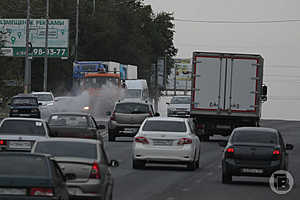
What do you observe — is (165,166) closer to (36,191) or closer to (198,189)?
(198,189)

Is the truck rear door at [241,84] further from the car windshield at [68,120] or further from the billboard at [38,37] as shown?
the billboard at [38,37]

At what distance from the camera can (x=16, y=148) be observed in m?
25.9

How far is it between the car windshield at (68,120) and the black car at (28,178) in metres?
19.1

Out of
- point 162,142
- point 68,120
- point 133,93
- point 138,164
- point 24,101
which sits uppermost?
point 68,120

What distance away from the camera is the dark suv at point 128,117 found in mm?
42000

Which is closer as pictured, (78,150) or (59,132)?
(78,150)

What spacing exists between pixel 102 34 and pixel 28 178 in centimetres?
10091

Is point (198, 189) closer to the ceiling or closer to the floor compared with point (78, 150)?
closer to the floor

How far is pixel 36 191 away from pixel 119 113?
97.9ft

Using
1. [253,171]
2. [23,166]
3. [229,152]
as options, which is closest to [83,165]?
[23,166]

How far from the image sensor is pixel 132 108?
42312mm

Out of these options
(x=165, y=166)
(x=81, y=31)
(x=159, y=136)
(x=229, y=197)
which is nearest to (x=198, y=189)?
(x=229, y=197)

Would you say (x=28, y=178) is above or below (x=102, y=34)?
below

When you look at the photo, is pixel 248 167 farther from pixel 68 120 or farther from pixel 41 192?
pixel 41 192
